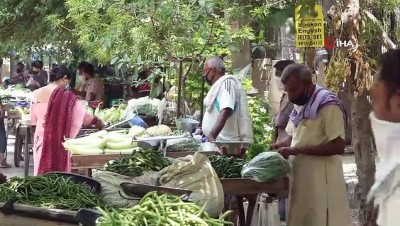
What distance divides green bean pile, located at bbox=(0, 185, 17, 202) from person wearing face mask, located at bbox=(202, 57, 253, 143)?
2882 millimetres

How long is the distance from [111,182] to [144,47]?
5712 millimetres

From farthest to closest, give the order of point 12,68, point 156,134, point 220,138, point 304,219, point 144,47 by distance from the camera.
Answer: point 12,68 < point 144,47 < point 156,134 < point 220,138 < point 304,219

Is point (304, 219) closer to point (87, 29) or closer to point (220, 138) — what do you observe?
point (220, 138)

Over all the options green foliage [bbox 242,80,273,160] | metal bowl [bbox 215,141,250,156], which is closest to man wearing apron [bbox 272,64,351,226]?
metal bowl [bbox 215,141,250,156]

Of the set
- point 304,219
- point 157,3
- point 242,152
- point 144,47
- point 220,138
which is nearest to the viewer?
point 304,219

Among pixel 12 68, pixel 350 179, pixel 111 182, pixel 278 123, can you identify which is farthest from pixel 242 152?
pixel 12 68

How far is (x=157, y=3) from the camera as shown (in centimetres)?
1008

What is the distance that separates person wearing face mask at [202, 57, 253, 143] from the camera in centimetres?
766

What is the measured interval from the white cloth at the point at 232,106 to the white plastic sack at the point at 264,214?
1267 mm

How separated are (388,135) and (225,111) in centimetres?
441

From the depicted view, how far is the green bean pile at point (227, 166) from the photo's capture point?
19.9 ft

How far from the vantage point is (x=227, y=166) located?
615cm

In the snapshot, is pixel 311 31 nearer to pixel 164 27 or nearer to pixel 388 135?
pixel 164 27

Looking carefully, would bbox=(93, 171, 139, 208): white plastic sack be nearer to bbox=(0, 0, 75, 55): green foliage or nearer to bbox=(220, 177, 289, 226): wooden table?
bbox=(220, 177, 289, 226): wooden table
